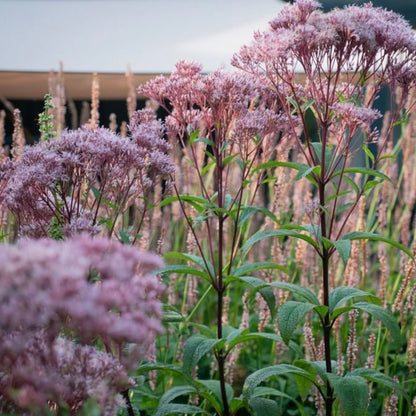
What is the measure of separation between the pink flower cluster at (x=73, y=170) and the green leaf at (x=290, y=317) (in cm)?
29

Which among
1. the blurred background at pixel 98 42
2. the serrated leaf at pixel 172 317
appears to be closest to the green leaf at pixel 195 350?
the serrated leaf at pixel 172 317

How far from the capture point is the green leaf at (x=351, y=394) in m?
1.12

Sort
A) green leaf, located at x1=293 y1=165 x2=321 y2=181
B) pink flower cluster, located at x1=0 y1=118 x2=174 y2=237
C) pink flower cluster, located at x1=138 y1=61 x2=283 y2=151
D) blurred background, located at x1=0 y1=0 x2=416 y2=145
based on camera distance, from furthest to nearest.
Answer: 1. blurred background, located at x1=0 y1=0 x2=416 y2=145
2. pink flower cluster, located at x1=138 y1=61 x2=283 y2=151
3. green leaf, located at x1=293 y1=165 x2=321 y2=181
4. pink flower cluster, located at x1=0 y1=118 x2=174 y2=237

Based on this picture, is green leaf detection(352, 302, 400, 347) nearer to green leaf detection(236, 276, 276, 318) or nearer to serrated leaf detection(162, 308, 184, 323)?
Result: green leaf detection(236, 276, 276, 318)

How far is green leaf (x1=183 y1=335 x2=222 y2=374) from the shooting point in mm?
1194

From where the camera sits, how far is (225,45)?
15.1 ft

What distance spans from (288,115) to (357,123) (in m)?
0.14

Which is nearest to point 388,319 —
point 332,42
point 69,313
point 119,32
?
point 332,42

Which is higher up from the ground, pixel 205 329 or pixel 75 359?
pixel 75 359

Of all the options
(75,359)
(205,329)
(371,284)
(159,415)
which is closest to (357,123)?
(205,329)

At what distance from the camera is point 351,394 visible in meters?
1.14

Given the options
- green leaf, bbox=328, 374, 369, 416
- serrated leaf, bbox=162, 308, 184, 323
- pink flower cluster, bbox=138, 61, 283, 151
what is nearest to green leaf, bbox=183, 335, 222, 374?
serrated leaf, bbox=162, 308, 184, 323

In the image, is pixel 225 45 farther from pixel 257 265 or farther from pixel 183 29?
pixel 257 265

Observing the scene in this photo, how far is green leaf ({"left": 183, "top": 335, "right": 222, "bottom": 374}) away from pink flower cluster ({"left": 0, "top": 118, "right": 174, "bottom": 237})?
0.87ft
